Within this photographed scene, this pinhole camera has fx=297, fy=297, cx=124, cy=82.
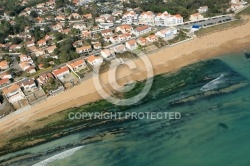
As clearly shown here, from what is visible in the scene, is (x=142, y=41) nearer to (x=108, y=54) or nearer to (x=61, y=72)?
(x=108, y=54)

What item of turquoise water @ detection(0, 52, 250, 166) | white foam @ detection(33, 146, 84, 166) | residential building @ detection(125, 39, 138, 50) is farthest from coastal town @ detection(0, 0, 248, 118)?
turquoise water @ detection(0, 52, 250, 166)

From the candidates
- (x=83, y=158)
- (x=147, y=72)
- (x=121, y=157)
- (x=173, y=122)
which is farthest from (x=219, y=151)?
(x=147, y=72)

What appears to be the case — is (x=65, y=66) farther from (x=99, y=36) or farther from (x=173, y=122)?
(x=173, y=122)

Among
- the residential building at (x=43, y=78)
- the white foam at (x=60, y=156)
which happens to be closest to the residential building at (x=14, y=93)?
the residential building at (x=43, y=78)

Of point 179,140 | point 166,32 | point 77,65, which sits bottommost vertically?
point 179,140

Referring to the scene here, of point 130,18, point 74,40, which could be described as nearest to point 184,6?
point 130,18

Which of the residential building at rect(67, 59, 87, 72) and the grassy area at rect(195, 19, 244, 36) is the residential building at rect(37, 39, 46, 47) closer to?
the residential building at rect(67, 59, 87, 72)
